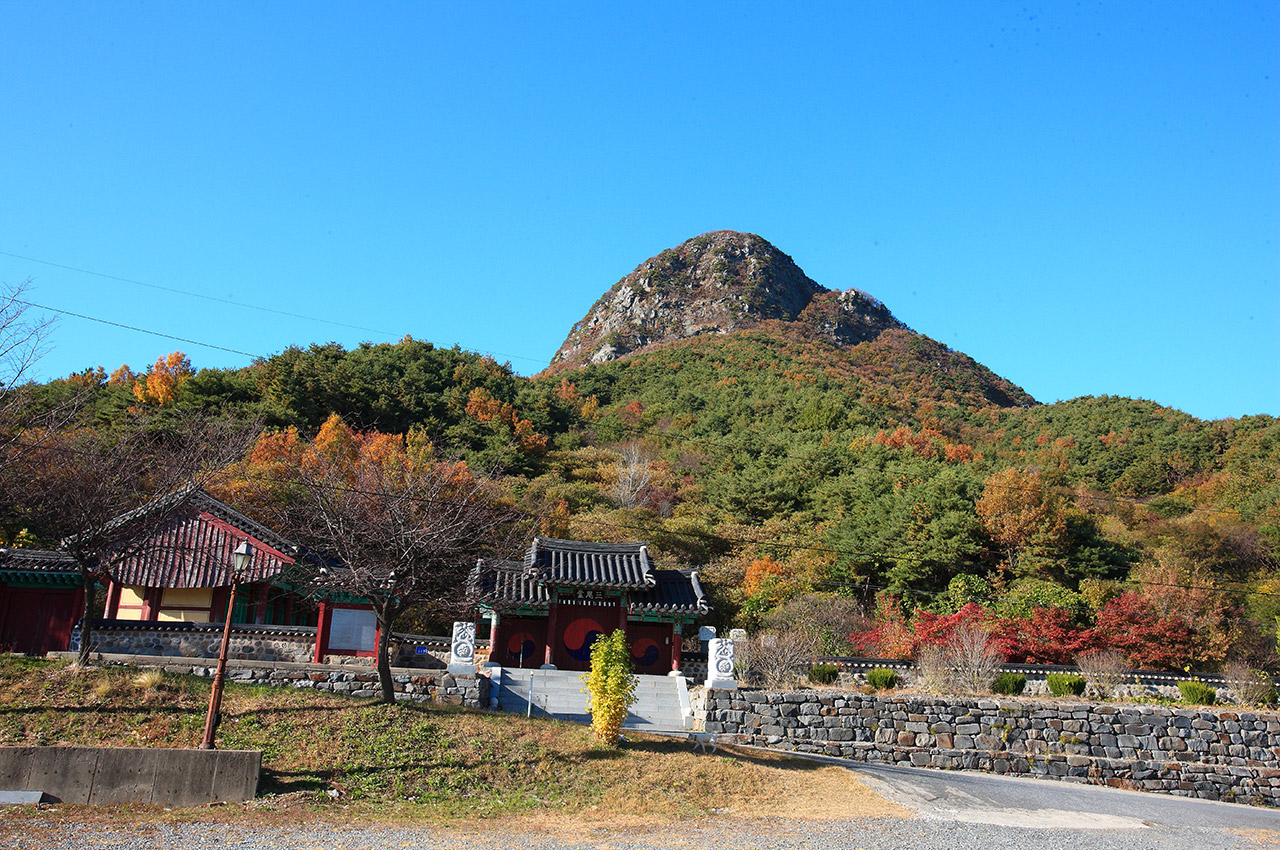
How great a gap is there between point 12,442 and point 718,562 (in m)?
26.8

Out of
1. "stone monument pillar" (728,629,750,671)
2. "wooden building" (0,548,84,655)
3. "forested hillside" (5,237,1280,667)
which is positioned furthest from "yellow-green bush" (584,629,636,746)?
"wooden building" (0,548,84,655)

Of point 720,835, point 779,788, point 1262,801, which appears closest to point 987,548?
point 1262,801

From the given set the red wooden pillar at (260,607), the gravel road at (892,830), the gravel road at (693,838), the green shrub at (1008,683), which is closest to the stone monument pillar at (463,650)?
the gravel road at (892,830)

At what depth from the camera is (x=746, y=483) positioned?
43.3 meters

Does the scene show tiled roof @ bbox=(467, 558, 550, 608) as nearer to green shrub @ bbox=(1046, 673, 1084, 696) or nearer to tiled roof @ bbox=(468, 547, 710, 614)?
tiled roof @ bbox=(468, 547, 710, 614)

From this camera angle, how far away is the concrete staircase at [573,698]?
61.0 feet

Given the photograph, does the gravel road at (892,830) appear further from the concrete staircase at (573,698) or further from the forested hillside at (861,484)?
the forested hillside at (861,484)

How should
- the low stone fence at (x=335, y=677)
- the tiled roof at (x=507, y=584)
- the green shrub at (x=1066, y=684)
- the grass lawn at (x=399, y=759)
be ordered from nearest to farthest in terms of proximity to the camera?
the grass lawn at (x=399, y=759)
the low stone fence at (x=335, y=677)
the green shrub at (x=1066, y=684)
the tiled roof at (x=507, y=584)

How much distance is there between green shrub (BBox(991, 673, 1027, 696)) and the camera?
19.8 m

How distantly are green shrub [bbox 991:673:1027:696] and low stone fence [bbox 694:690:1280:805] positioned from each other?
1030mm

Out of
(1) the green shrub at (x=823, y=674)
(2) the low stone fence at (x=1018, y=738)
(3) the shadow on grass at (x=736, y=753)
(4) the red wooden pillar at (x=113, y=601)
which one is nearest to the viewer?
(3) the shadow on grass at (x=736, y=753)

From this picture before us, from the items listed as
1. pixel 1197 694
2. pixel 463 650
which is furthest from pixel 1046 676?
pixel 463 650

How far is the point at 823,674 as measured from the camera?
20.5 metres

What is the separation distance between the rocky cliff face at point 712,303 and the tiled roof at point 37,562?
8270 centimetres
